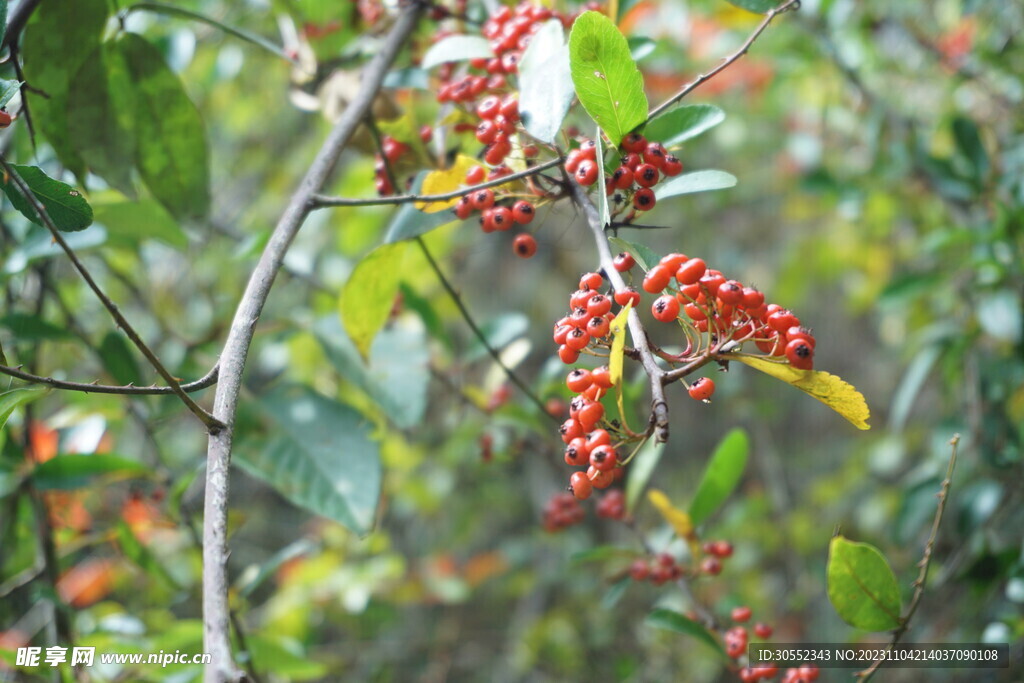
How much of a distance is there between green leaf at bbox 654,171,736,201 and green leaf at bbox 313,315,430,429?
29.8 inches

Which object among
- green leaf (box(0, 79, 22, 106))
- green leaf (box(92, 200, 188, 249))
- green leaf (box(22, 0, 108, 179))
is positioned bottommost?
green leaf (box(92, 200, 188, 249))

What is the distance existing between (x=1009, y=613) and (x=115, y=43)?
2.57 m

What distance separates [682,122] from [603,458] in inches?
25.2

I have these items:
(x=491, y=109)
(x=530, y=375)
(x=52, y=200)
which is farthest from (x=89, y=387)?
(x=530, y=375)

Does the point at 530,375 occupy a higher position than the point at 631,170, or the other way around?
the point at 631,170

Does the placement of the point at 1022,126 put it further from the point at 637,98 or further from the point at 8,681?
the point at 8,681

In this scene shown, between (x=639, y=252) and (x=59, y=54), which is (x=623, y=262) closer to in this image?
(x=639, y=252)

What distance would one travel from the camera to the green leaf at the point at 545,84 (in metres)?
1.06

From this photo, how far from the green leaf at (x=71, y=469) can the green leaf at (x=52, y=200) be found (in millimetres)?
733

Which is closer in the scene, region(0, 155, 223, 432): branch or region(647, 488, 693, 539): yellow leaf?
region(0, 155, 223, 432): branch

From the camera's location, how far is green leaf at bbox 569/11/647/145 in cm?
97

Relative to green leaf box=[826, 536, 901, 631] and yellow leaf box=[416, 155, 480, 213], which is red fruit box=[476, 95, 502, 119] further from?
green leaf box=[826, 536, 901, 631]

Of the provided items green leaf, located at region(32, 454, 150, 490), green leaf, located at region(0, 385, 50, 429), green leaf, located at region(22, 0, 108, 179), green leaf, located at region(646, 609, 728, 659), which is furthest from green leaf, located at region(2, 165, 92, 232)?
green leaf, located at region(646, 609, 728, 659)

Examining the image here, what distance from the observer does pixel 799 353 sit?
85cm
